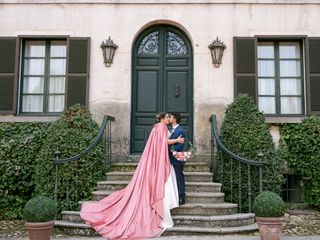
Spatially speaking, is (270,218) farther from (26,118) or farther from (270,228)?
(26,118)

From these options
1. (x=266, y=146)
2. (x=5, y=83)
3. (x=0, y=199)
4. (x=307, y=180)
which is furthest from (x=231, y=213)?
(x=5, y=83)

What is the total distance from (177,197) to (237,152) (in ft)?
5.98

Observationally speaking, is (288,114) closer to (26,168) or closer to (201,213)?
(201,213)

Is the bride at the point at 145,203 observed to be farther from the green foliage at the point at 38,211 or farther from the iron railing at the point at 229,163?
the iron railing at the point at 229,163

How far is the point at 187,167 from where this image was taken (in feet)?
28.8

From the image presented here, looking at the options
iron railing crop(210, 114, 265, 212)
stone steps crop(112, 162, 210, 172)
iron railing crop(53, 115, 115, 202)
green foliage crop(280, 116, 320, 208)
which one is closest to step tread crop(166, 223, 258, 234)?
iron railing crop(210, 114, 265, 212)

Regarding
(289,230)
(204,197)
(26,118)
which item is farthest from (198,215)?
(26,118)

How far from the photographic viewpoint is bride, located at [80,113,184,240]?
6.80 metres

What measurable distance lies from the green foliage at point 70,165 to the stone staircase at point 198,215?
334 mm

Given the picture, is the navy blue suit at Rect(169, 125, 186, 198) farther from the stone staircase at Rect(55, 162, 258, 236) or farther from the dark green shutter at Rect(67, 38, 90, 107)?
the dark green shutter at Rect(67, 38, 90, 107)

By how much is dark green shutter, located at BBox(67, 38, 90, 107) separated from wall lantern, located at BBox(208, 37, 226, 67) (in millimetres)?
2939

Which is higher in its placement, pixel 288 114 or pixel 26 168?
pixel 288 114

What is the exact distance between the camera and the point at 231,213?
7535 millimetres

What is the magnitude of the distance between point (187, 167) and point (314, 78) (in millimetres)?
3726
